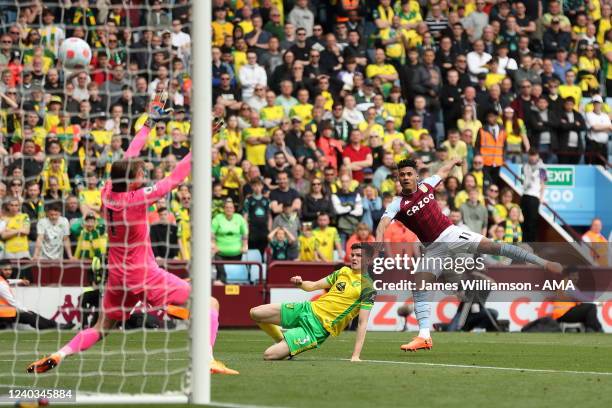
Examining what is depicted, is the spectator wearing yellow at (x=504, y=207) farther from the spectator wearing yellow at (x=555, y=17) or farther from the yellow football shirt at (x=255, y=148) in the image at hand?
the spectator wearing yellow at (x=555, y=17)

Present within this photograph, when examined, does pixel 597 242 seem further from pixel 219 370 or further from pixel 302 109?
pixel 219 370

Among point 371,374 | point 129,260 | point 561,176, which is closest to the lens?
point 129,260

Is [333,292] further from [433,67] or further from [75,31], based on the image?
[433,67]

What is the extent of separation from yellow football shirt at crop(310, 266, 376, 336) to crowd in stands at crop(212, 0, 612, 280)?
8.23 m

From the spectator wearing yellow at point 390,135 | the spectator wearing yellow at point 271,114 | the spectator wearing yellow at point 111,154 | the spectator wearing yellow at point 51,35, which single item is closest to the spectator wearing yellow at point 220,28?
the spectator wearing yellow at point 271,114

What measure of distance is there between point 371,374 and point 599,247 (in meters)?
13.6

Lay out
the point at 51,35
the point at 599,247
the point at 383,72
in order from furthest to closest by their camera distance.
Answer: the point at 383,72
the point at 599,247
the point at 51,35

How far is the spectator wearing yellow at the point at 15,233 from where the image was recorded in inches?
732

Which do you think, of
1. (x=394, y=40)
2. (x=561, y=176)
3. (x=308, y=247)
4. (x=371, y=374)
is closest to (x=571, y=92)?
(x=561, y=176)

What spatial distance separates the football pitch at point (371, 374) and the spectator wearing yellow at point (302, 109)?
785 centimetres

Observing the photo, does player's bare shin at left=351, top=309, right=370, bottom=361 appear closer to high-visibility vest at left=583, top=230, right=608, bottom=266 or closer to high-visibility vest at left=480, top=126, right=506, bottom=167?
high-visibility vest at left=583, top=230, right=608, bottom=266

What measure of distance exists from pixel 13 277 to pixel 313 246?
6.11 m

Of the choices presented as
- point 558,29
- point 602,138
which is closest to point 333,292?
point 602,138

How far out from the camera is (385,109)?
26453mm
